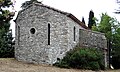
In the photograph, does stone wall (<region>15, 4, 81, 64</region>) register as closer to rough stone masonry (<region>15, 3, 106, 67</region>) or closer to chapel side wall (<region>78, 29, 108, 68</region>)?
rough stone masonry (<region>15, 3, 106, 67</region>)

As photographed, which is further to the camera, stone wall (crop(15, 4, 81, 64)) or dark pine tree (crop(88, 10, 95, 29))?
dark pine tree (crop(88, 10, 95, 29))

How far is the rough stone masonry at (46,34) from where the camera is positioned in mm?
28250

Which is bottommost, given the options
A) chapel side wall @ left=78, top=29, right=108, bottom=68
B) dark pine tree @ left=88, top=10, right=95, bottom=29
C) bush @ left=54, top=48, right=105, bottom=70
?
bush @ left=54, top=48, right=105, bottom=70

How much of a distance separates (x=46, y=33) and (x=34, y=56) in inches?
106

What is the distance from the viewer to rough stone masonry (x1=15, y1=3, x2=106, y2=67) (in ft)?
92.7

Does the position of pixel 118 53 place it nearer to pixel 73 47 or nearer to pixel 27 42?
pixel 73 47

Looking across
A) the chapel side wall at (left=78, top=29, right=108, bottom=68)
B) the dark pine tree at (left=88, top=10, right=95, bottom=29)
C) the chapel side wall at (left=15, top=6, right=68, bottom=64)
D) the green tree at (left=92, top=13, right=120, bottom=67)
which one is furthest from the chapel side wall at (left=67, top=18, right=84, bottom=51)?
the dark pine tree at (left=88, top=10, right=95, bottom=29)

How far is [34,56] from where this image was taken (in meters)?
28.8

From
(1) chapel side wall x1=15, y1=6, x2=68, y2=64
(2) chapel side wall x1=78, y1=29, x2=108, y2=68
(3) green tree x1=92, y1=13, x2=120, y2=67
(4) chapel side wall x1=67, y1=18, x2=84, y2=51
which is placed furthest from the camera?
(3) green tree x1=92, y1=13, x2=120, y2=67

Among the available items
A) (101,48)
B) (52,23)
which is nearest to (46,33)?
(52,23)

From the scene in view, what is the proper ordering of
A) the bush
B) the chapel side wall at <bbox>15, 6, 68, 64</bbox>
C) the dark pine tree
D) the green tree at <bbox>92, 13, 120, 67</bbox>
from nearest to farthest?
the bush → the chapel side wall at <bbox>15, 6, 68, 64</bbox> → the green tree at <bbox>92, 13, 120, 67</bbox> → the dark pine tree

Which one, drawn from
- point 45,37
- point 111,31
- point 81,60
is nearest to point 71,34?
point 45,37

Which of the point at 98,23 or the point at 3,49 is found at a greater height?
the point at 98,23

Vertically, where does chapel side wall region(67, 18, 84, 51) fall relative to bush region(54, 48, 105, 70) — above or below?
above
